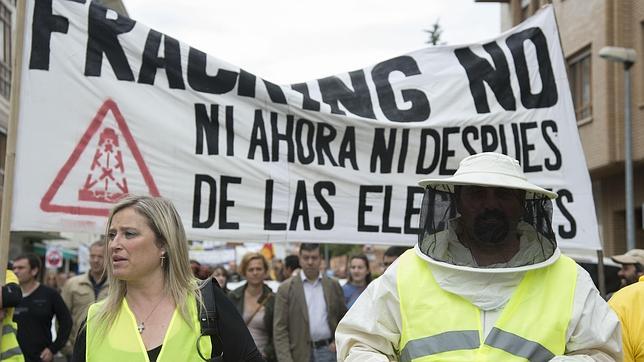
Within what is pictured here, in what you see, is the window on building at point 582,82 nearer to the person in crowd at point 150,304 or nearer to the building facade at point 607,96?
the building facade at point 607,96

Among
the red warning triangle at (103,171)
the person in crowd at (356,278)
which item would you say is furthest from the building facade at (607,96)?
the red warning triangle at (103,171)

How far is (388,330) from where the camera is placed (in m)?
3.81

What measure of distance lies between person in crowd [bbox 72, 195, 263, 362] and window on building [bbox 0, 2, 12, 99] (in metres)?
27.4

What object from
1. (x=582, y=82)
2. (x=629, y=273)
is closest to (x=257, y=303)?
(x=629, y=273)

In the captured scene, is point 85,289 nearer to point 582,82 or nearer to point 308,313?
point 308,313

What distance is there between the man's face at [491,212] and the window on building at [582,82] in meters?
19.3

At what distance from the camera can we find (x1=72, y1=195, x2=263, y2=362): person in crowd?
12.8ft

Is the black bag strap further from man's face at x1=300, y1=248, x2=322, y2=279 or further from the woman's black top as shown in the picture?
man's face at x1=300, y1=248, x2=322, y2=279

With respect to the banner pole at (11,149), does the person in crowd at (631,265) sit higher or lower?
lower

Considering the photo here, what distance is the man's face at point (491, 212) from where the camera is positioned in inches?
151

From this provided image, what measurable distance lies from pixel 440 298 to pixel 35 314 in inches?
232

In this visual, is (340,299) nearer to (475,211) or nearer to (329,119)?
(329,119)

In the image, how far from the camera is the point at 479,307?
3699 millimetres

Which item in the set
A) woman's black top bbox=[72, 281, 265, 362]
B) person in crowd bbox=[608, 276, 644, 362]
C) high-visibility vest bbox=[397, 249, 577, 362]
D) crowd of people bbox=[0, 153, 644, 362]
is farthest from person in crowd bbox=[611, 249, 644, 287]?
woman's black top bbox=[72, 281, 265, 362]
